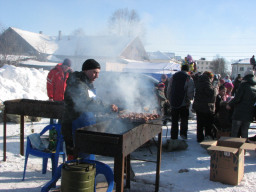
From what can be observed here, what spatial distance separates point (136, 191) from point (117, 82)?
335 cm

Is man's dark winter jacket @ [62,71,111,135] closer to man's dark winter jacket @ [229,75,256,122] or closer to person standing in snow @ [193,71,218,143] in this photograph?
man's dark winter jacket @ [229,75,256,122]

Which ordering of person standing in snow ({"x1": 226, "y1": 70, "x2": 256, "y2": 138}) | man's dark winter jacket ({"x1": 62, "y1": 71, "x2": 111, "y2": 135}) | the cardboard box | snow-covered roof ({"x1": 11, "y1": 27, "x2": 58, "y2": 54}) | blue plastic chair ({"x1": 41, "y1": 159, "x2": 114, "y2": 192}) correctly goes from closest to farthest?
blue plastic chair ({"x1": 41, "y1": 159, "x2": 114, "y2": 192}), man's dark winter jacket ({"x1": 62, "y1": 71, "x2": 111, "y2": 135}), the cardboard box, person standing in snow ({"x1": 226, "y1": 70, "x2": 256, "y2": 138}), snow-covered roof ({"x1": 11, "y1": 27, "x2": 58, "y2": 54})

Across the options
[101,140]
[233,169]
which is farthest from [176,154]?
[101,140]

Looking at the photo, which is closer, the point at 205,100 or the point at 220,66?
the point at 205,100

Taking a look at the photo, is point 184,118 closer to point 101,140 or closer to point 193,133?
point 193,133

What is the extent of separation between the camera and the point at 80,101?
3.35 m

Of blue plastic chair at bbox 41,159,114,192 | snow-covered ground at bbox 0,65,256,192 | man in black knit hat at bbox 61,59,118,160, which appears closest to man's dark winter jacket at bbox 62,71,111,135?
man in black knit hat at bbox 61,59,118,160

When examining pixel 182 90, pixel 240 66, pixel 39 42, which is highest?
pixel 240 66

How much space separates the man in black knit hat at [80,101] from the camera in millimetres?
3350

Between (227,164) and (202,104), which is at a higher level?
(202,104)

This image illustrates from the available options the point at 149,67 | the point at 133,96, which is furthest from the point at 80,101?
the point at 149,67

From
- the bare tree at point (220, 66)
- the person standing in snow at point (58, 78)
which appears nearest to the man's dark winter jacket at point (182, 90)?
the person standing in snow at point (58, 78)

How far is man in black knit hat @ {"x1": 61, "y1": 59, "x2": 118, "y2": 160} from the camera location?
3350 mm

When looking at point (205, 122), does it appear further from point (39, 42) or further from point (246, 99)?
point (39, 42)
